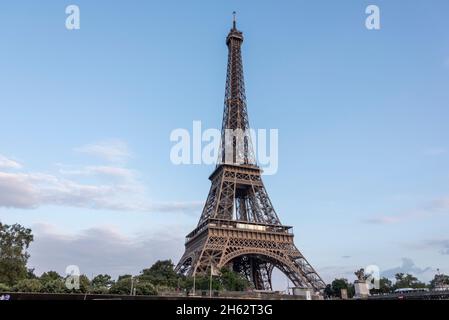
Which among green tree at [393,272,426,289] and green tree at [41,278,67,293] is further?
green tree at [393,272,426,289]

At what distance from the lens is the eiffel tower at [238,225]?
5750 centimetres

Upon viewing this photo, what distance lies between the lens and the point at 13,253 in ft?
158

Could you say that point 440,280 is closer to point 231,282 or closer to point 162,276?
point 231,282

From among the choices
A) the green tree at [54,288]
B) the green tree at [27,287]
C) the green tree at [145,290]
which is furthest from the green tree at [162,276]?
the green tree at [27,287]

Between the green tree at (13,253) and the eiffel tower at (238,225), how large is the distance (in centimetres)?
2303

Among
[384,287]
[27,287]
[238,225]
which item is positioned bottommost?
[384,287]

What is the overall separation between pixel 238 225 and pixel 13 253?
1284 inches

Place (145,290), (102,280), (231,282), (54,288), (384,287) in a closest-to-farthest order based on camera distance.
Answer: (54,288) → (145,290) → (231,282) → (102,280) → (384,287)

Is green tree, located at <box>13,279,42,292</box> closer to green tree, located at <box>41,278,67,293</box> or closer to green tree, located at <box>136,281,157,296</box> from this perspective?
green tree, located at <box>41,278,67,293</box>

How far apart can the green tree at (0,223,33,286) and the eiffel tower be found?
75.5ft

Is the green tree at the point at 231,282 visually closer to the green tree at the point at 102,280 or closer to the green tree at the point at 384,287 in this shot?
the green tree at the point at 102,280

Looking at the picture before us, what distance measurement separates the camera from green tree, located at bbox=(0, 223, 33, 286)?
47.4m

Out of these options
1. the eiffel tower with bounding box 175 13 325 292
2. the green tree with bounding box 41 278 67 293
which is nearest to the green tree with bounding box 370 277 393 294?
the eiffel tower with bounding box 175 13 325 292

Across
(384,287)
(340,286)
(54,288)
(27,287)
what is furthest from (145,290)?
(384,287)
